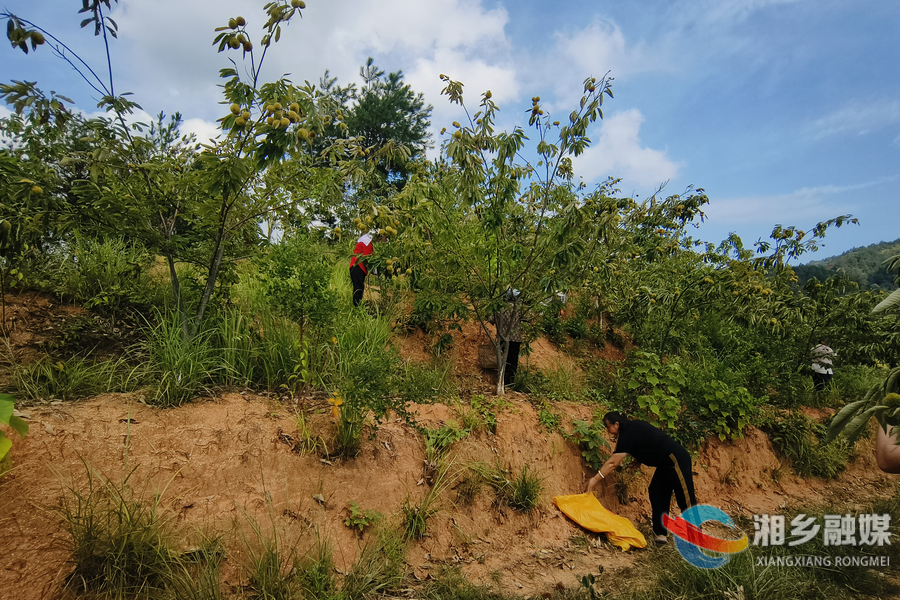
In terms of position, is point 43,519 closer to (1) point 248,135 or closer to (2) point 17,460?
(2) point 17,460

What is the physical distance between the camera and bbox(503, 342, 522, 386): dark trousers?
17.4 ft

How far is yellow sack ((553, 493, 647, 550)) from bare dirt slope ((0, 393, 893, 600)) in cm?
9

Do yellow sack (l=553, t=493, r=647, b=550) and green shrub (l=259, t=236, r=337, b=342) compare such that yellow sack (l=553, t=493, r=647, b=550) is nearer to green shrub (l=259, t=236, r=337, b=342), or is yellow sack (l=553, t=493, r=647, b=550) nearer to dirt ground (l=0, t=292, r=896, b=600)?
dirt ground (l=0, t=292, r=896, b=600)

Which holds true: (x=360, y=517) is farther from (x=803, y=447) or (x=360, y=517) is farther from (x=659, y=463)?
(x=803, y=447)

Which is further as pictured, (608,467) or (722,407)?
(722,407)

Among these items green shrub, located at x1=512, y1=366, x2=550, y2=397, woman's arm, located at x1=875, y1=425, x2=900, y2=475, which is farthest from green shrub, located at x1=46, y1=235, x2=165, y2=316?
woman's arm, located at x1=875, y1=425, x2=900, y2=475

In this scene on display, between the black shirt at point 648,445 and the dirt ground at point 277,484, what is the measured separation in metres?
0.64

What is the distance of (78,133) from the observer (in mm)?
3500

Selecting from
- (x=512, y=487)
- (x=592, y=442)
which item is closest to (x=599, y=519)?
(x=592, y=442)

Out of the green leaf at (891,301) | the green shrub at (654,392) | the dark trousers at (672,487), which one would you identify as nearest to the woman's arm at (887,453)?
the green leaf at (891,301)

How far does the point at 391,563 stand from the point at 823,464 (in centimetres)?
615

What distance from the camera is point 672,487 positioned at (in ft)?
14.1

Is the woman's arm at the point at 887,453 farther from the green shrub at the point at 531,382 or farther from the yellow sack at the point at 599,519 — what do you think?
the green shrub at the point at 531,382

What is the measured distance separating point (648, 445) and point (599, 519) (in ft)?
2.84
